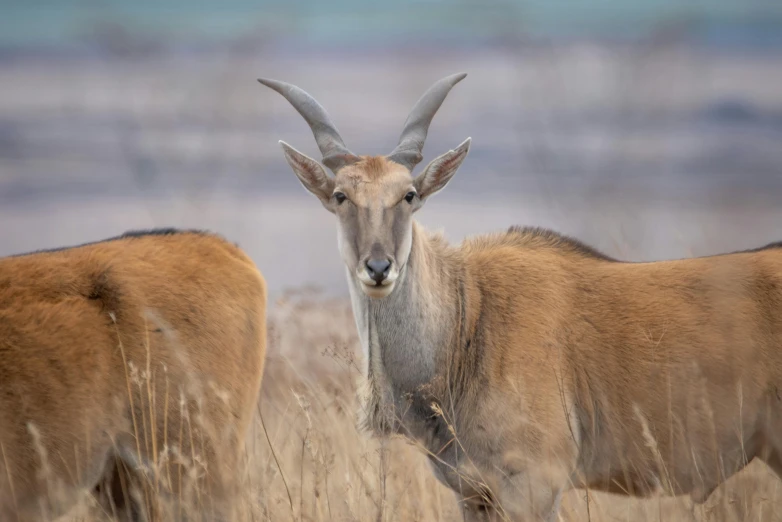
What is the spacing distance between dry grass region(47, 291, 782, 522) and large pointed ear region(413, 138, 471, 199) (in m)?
1.20

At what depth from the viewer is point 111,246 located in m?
6.45

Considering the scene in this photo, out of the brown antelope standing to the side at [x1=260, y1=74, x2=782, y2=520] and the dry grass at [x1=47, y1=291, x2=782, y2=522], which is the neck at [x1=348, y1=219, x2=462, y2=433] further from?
the dry grass at [x1=47, y1=291, x2=782, y2=522]

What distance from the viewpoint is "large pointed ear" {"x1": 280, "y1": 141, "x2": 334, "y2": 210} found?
698 cm

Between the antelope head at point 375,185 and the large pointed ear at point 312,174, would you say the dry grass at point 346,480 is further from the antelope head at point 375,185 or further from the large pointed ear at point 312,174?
the large pointed ear at point 312,174

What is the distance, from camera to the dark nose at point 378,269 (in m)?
6.22

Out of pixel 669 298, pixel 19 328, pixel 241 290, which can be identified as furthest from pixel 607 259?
pixel 19 328

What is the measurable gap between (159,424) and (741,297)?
3.67 meters

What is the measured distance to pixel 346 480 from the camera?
18.7 feet

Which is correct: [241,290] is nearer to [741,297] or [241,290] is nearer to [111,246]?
[111,246]

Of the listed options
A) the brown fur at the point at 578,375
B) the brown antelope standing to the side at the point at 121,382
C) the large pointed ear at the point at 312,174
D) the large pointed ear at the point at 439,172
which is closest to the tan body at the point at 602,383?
the brown fur at the point at 578,375

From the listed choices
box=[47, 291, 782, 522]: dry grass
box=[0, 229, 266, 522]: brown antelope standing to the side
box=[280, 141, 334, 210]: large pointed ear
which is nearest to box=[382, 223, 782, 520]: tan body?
box=[47, 291, 782, 522]: dry grass

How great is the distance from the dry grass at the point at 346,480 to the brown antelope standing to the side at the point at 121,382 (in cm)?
30

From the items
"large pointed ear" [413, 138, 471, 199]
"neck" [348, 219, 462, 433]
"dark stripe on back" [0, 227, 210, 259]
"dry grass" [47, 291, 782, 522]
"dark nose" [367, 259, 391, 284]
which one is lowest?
"dry grass" [47, 291, 782, 522]

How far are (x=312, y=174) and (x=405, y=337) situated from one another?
1318 mm
